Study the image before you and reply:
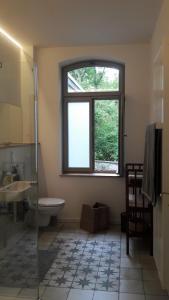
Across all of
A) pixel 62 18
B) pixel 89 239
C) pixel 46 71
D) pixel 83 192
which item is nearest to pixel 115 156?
pixel 83 192

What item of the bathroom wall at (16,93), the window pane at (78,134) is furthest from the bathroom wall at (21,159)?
the window pane at (78,134)

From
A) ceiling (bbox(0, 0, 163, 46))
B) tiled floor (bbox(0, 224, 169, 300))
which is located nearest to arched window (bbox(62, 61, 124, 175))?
ceiling (bbox(0, 0, 163, 46))

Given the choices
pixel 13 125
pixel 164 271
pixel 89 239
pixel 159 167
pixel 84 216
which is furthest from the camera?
pixel 84 216

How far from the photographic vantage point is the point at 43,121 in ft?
14.3

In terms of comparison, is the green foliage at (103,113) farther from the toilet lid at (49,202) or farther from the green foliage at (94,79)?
the toilet lid at (49,202)

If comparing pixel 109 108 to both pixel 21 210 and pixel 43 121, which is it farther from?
pixel 21 210

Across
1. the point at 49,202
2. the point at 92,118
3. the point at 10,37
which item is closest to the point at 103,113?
the point at 92,118

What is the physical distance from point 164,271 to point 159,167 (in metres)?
0.90

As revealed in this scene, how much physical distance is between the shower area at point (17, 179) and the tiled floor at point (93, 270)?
13 cm

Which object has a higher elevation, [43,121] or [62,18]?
[62,18]

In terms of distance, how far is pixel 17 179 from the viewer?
115 inches

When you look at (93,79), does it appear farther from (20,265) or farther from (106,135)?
(20,265)

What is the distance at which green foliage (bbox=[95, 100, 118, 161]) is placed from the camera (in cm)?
433

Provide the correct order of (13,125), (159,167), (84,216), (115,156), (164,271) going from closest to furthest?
(164,271) < (159,167) < (13,125) < (84,216) < (115,156)
